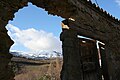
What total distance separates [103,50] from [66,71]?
2.82 metres

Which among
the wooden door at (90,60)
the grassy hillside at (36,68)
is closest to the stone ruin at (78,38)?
the wooden door at (90,60)

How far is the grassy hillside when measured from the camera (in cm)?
2142

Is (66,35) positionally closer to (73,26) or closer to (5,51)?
(73,26)

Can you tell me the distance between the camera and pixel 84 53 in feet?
25.3

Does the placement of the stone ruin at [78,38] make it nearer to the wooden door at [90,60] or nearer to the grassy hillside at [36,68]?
the wooden door at [90,60]

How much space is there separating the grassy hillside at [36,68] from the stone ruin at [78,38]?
1373cm

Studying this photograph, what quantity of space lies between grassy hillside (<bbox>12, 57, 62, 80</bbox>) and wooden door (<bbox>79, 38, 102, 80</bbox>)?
13.4 metres

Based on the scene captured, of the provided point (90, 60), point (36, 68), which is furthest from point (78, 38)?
point (36, 68)

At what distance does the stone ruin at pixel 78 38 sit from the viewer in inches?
147

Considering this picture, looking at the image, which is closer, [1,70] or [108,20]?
[1,70]

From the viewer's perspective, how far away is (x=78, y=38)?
6.52m

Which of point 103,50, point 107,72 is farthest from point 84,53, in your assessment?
point 107,72

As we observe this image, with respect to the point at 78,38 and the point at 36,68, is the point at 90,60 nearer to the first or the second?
the point at 78,38

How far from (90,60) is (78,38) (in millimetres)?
1454
